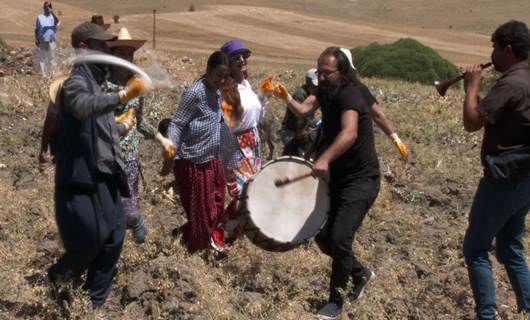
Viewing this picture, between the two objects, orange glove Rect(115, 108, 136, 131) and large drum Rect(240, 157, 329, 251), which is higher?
orange glove Rect(115, 108, 136, 131)

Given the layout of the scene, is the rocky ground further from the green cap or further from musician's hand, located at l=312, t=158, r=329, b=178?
musician's hand, located at l=312, t=158, r=329, b=178

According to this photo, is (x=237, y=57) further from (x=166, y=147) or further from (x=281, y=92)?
(x=166, y=147)

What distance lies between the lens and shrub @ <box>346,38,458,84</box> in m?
19.8

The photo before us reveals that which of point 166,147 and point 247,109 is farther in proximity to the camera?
point 247,109

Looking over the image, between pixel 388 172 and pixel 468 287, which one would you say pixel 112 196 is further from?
pixel 388 172

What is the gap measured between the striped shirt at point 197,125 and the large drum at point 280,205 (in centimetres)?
69

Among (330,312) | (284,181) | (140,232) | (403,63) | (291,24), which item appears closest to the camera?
(330,312)

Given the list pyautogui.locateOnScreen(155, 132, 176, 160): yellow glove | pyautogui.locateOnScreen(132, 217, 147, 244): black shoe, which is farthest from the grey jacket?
pyautogui.locateOnScreen(132, 217, 147, 244): black shoe


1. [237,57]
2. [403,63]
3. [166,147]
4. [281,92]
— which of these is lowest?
[403,63]

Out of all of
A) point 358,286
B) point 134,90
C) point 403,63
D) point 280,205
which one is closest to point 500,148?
point 358,286

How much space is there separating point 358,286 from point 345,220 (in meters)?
0.56

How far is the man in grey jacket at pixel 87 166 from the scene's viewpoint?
4.89m

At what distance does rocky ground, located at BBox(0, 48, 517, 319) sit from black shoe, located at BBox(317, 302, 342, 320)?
6cm

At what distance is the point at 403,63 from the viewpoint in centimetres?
2020
